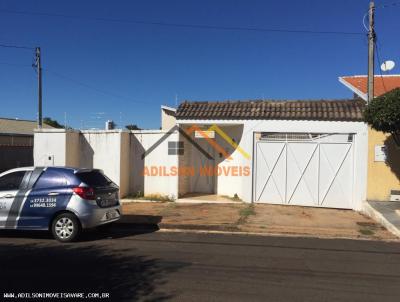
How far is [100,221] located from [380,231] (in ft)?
22.2

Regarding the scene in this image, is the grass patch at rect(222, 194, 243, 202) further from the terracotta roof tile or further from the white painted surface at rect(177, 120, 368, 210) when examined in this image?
the terracotta roof tile

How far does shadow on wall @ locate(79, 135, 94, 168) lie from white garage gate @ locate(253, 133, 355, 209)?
5969mm

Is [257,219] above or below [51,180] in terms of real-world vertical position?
below

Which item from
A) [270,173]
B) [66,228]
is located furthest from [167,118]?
[66,228]

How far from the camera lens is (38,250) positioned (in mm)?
7797

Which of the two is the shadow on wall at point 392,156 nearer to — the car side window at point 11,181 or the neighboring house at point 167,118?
the car side window at point 11,181

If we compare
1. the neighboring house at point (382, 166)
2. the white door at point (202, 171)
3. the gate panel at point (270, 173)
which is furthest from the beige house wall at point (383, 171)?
the white door at point (202, 171)

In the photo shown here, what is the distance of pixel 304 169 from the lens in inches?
539

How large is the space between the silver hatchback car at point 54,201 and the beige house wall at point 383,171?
854 centimetres

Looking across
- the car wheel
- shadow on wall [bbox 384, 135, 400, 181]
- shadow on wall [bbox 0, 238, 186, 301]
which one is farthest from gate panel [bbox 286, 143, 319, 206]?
the car wheel

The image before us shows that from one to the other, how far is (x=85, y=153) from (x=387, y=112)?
10113mm

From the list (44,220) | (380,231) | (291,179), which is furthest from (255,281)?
(291,179)

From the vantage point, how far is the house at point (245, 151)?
13469mm

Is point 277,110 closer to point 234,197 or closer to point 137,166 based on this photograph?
point 234,197
